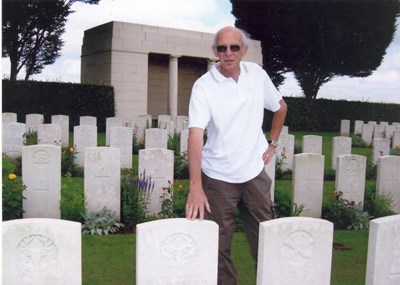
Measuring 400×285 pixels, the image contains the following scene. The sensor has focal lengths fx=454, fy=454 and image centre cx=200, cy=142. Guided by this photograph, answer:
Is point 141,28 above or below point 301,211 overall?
above

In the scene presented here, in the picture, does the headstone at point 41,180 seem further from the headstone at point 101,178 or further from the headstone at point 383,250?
the headstone at point 383,250

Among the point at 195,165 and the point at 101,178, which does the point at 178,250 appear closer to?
the point at 195,165

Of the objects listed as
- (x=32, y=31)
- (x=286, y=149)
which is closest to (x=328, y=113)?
(x=32, y=31)

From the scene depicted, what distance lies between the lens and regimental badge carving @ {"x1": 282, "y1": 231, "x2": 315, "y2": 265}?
263cm

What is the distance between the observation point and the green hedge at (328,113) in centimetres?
2373

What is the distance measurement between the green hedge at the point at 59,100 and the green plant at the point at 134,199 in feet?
35.8

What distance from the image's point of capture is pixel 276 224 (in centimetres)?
257

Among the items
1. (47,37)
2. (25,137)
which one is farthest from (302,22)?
(25,137)

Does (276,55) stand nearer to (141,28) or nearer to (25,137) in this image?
(141,28)

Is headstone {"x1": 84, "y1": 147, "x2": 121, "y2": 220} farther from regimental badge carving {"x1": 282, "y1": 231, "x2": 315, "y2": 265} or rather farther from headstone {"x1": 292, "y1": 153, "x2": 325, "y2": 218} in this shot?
regimental badge carving {"x1": 282, "y1": 231, "x2": 315, "y2": 265}

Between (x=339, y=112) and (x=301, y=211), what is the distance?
2067cm

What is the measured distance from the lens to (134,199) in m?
5.75

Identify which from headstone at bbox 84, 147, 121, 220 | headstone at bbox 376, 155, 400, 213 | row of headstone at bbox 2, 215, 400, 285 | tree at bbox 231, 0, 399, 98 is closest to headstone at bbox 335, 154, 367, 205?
headstone at bbox 376, 155, 400, 213

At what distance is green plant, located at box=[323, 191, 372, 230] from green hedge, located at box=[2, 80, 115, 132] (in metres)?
12.2
